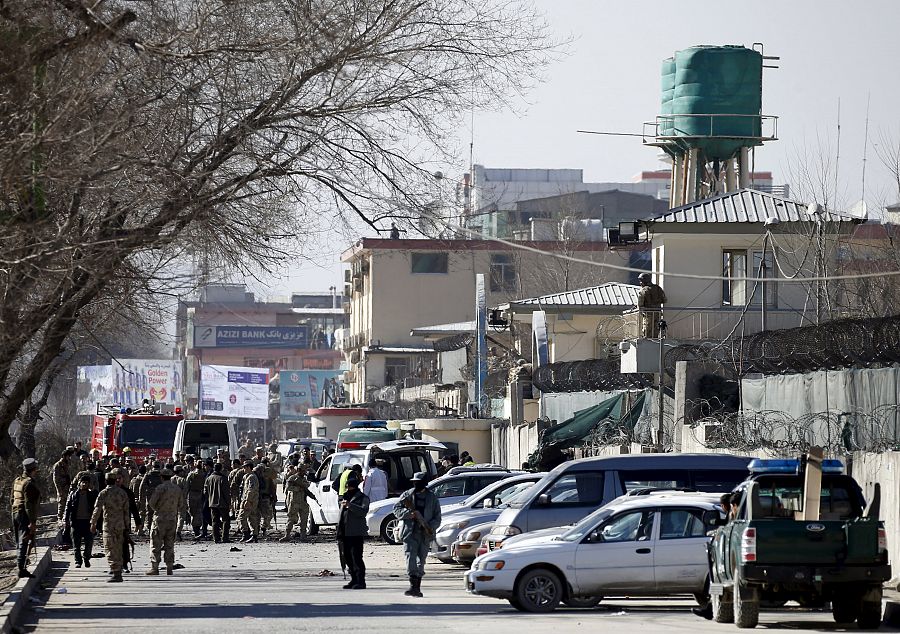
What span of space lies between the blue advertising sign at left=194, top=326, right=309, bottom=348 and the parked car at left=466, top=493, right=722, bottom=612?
12787 centimetres

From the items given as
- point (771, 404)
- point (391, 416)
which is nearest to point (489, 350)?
point (391, 416)

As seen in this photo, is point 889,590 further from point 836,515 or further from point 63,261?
point 63,261

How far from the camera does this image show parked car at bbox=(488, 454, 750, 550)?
69.2ft

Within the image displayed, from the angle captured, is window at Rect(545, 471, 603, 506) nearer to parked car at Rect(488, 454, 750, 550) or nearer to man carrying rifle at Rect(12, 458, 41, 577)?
parked car at Rect(488, 454, 750, 550)

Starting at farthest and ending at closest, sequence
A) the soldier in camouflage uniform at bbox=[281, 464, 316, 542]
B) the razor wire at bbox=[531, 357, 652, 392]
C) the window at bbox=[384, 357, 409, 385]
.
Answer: the window at bbox=[384, 357, 409, 385] → the razor wire at bbox=[531, 357, 652, 392] → the soldier in camouflage uniform at bbox=[281, 464, 316, 542]

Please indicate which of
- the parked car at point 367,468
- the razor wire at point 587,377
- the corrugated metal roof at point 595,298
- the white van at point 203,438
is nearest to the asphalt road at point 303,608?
the parked car at point 367,468

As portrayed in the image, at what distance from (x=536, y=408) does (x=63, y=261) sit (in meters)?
33.8

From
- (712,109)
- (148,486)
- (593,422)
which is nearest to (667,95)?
(712,109)

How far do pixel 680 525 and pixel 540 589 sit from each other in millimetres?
1855

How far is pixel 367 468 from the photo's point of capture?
30969 millimetres

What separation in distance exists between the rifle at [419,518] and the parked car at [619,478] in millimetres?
1740

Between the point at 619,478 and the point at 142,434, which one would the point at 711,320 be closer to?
the point at 142,434

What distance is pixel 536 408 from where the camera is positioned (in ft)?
160

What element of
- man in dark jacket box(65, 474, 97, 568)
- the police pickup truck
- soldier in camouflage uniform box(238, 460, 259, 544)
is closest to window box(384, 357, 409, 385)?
soldier in camouflage uniform box(238, 460, 259, 544)
